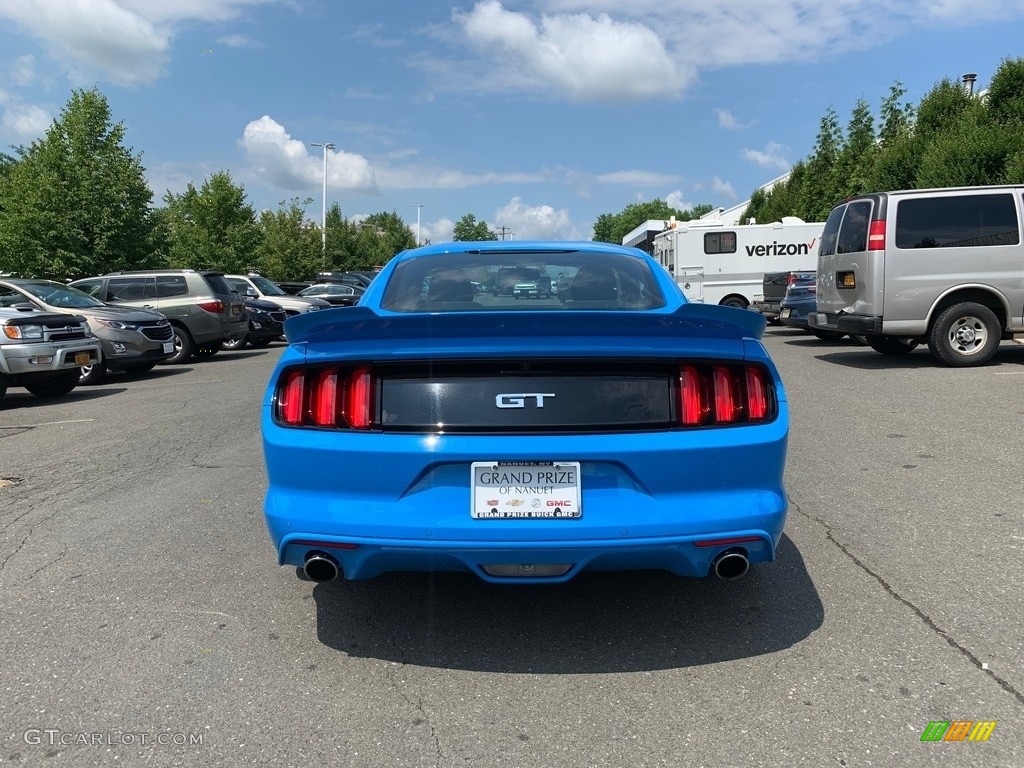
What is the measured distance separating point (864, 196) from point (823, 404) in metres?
4.14

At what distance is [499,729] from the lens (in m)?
2.61

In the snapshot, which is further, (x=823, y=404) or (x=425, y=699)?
(x=823, y=404)

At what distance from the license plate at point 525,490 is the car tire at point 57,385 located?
9.87 m

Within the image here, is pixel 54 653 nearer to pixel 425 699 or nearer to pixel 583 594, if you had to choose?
pixel 425 699

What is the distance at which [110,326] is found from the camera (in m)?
12.6

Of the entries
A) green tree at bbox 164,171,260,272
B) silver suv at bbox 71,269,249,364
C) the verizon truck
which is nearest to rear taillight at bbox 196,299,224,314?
silver suv at bbox 71,269,249,364

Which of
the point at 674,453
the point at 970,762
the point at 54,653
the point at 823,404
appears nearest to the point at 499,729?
the point at 674,453

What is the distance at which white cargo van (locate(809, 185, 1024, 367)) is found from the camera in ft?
35.3

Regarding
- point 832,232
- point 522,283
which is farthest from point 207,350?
point 522,283

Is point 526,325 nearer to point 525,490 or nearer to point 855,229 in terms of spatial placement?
point 525,490

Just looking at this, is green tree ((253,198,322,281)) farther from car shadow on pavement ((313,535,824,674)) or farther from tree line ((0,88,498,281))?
car shadow on pavement ((313,535,824,674))

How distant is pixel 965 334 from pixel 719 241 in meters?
12.1

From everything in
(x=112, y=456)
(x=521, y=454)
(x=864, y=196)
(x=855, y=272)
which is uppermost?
(x=864, y=196)

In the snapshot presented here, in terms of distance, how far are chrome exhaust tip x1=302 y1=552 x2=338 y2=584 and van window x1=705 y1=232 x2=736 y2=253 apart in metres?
21.1
